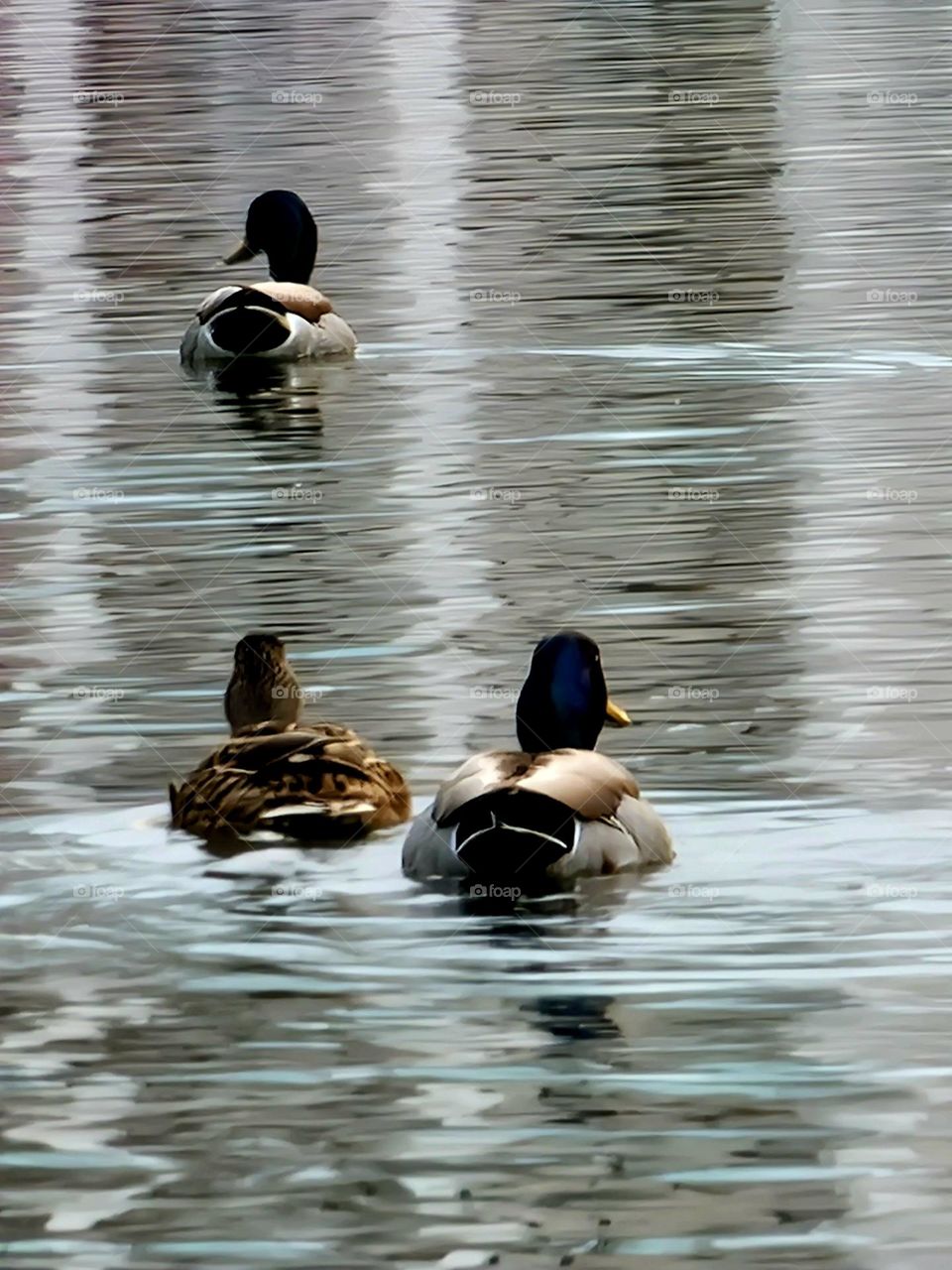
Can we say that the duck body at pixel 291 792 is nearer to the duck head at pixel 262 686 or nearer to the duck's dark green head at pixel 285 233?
the duck head at pixel 262 686

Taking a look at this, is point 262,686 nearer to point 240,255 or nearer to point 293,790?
point 293,790

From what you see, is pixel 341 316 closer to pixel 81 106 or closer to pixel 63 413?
pixel 63 413

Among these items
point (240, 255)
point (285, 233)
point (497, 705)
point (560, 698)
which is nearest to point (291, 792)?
point (560, 698)

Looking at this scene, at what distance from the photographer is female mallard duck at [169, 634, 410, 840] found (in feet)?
31.6

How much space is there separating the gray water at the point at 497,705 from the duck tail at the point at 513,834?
0.13m

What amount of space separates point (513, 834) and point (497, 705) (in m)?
2.43

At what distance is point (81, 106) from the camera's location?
120ft

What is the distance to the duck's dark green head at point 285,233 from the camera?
2167 centimetres

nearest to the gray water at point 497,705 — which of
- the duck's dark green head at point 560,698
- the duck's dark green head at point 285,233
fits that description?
the duck's dark green head at point 560,698

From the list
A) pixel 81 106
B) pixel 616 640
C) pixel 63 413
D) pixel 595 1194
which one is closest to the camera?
pixel 595 1194

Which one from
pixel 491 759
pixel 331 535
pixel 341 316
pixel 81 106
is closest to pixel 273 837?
pixel 491 759

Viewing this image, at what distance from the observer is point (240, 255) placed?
893 inches

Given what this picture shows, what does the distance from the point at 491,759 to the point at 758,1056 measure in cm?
136

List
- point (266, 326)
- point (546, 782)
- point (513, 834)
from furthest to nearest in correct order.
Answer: point (266, 326)
point (546, 782)
point (513, 834)
